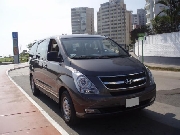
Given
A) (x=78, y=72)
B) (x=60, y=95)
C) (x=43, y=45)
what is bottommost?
(x=60, y=95)

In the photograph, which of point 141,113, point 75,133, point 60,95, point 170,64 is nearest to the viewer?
point 75,133

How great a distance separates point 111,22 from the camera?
90250mm

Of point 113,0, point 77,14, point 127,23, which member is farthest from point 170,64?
point 113,0

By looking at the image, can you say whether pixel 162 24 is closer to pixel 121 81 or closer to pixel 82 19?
pixel 121 81

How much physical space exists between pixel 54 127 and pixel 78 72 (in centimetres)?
132

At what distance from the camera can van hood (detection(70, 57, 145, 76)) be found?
4.04 m

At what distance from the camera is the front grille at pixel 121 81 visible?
3941 mm

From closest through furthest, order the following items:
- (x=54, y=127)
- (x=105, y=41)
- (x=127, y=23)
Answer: (x=54, y=127)
(x=105, y=41)
(x=127, y=23)

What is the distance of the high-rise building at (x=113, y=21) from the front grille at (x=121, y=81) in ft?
275

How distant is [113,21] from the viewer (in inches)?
3553

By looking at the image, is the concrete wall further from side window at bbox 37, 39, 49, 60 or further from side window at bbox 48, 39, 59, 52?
side window at bbox 48, 39, 59, 52

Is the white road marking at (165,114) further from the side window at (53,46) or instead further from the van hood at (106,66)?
the side window at (53,46)

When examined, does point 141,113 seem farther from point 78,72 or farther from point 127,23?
point 127,23

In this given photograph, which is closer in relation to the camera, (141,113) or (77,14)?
(141,113)
